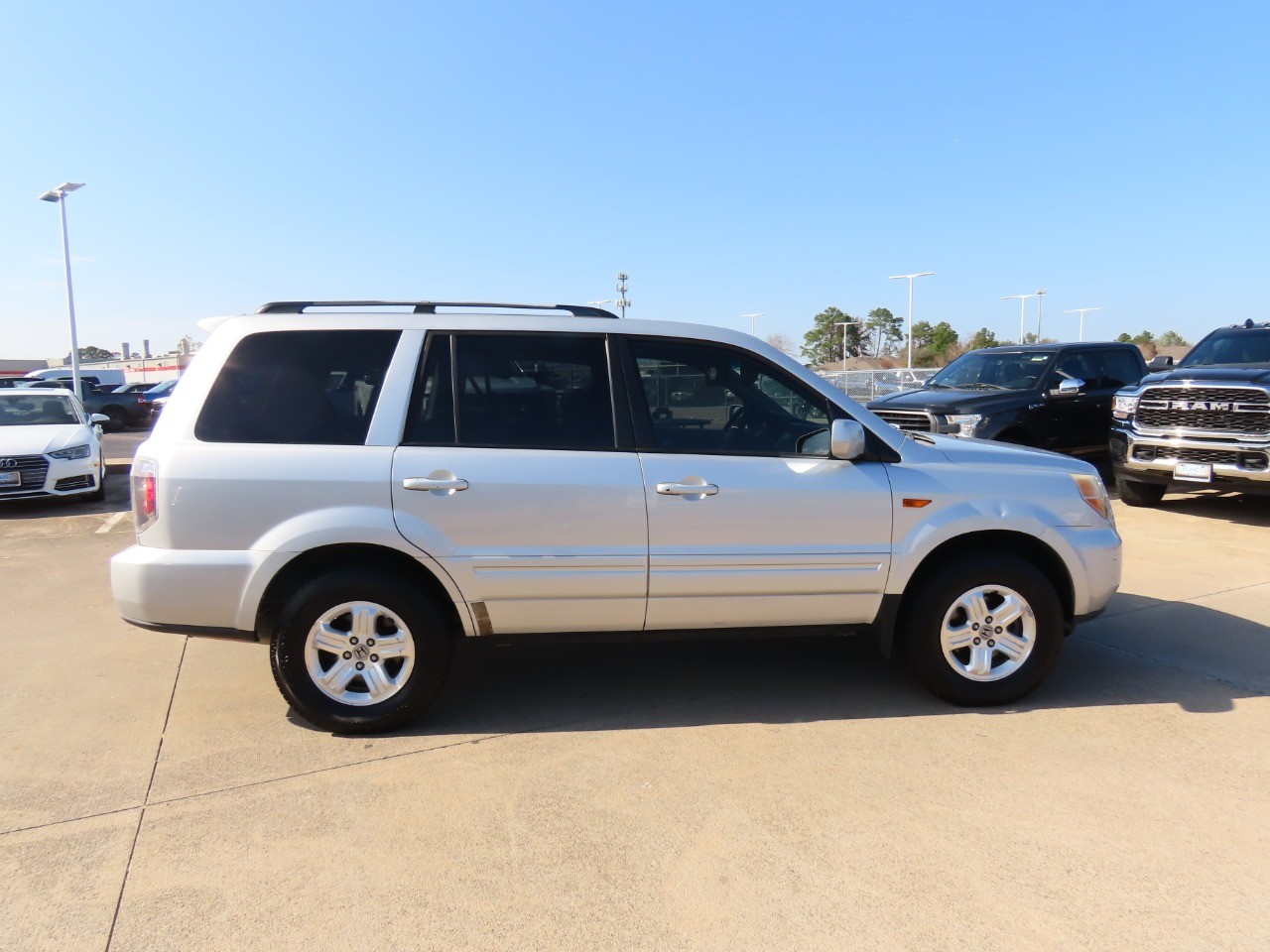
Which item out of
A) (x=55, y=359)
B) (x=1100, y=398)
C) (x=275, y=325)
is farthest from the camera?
(x=55, y=359)

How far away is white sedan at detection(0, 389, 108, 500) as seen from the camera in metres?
10.4

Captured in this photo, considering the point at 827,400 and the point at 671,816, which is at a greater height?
the point at 827,400

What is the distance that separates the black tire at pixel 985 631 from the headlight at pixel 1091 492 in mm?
460

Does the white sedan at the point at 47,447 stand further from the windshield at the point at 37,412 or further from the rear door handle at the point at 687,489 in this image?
the rear door handle at the point at 687,489

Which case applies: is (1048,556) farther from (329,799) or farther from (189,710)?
(189,710)

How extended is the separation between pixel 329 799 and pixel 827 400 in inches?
104

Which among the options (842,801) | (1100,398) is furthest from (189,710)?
(1100,398)

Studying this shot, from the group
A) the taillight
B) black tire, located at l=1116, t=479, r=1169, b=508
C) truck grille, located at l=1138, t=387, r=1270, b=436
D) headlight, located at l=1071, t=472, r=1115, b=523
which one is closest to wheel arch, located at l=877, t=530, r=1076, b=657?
headlight, located at l=1071, t=472, r=1115, b=523

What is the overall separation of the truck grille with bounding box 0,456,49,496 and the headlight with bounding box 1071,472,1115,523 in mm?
10735

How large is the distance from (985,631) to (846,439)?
3.74 feet

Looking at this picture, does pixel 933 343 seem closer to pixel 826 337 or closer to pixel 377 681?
pixel 826 337

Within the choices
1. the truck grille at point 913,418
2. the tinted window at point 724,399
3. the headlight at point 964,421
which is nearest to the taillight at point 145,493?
the tinted window at point 724,399

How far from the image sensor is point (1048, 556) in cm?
435

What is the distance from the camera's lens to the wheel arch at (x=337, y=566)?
3.87 meters
